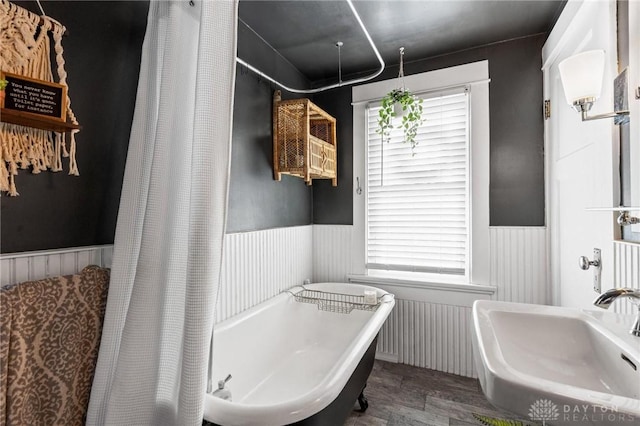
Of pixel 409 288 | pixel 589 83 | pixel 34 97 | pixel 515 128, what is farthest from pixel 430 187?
pixel 34 97

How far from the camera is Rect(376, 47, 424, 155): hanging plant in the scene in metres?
2.35

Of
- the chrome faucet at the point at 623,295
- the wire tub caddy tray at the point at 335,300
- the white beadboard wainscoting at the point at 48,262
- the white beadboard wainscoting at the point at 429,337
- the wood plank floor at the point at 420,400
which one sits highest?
the white beadboard wainscoting at the point at 48,262

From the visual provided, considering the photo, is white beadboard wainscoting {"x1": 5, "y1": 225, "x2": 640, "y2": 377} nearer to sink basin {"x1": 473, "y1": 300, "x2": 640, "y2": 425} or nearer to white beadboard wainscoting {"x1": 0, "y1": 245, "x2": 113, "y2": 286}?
white beadboard wainscoting {"x1": 0, "y1": 245, "x2": 113, "y2": 286}

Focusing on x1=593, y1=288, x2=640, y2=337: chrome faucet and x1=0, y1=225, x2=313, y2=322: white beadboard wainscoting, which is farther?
x1=0, y1=225, x2=313, y2=322: white beadboard wainscoting

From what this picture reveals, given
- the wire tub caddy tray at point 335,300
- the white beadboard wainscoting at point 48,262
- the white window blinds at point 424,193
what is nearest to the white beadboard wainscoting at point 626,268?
the white window blinds at point 424,193

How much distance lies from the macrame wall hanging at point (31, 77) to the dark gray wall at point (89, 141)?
1.5 inches

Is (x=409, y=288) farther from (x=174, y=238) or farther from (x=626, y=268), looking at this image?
(x=174, y=238)

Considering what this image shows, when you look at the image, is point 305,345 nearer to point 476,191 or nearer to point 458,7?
point 476,191

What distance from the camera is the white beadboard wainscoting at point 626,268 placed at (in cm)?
115

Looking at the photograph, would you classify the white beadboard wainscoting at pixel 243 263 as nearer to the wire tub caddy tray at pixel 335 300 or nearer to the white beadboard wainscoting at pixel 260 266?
the white beadboard wainscoting at pixel 260 266

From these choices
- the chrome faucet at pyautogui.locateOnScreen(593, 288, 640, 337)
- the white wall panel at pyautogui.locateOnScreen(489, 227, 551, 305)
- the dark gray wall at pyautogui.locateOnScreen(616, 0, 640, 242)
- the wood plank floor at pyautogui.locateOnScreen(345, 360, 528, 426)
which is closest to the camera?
the chrome faucet at pyautogui.locateOnScreen(593, 288, 640, 337)

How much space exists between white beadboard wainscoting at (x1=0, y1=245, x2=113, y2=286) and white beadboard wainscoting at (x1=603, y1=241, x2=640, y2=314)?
2.10m

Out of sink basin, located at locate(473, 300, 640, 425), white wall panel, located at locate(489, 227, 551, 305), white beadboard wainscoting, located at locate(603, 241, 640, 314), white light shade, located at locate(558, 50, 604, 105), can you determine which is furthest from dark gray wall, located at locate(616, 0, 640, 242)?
white wall panel, located at locate(489, 227, 551, 305)

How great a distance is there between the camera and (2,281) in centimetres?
93
